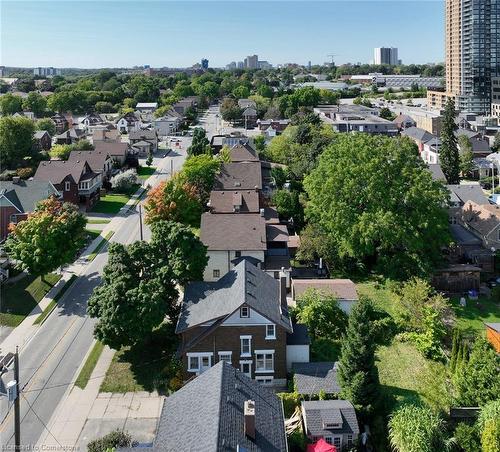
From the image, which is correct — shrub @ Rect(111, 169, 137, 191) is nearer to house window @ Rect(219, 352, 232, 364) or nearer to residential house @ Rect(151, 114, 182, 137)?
house window @ Rect(219, 352, 232, 364)

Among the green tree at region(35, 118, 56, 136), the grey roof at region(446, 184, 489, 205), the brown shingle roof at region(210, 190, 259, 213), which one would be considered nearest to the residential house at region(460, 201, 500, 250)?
the grey roof at region(446, 184, 489, 205)

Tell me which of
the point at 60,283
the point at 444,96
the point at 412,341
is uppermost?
the point at 444,96

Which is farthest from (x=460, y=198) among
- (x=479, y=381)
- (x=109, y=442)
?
(x=109, y=442)

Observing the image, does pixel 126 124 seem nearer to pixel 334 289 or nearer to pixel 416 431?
pixel 334 289

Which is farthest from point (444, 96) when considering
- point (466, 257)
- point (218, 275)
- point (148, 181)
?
point (218, 275)

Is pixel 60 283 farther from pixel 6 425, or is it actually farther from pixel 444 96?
pixel 444 96

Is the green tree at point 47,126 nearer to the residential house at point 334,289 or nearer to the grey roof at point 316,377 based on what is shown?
the residential house at point 334,289
